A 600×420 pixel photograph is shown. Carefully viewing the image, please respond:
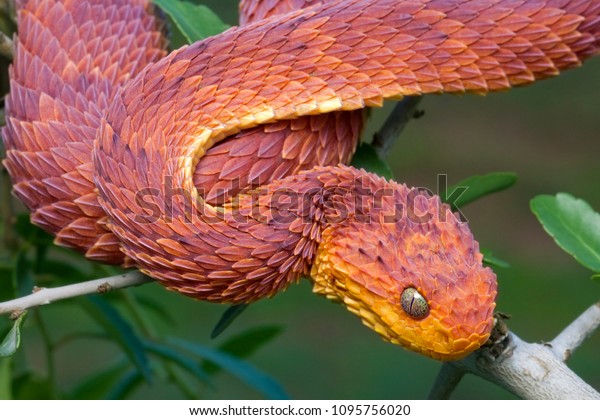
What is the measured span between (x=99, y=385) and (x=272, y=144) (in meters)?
1.24

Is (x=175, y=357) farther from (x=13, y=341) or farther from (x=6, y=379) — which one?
(x=13, y=341)

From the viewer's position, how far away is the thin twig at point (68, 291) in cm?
137

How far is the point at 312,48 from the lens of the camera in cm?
158

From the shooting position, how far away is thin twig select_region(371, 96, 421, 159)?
1.80 m

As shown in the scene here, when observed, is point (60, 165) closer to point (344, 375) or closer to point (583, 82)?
point (344, 375)

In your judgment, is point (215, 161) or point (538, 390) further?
point (215, 161)

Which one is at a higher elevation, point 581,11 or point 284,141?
point 581,11

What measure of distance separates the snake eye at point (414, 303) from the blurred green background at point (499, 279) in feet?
7.11

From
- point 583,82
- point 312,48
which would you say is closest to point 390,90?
point 312,48

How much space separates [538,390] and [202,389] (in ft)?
4.40

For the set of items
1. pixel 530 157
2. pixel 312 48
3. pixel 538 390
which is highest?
pixel 312 48

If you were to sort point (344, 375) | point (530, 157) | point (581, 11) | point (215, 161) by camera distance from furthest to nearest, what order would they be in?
point (530, 157) < point (344, 375) < point (581, 11) < point (215, 161)

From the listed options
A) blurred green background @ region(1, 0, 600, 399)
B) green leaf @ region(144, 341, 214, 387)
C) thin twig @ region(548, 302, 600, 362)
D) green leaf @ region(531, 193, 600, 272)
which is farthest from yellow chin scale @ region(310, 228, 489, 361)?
blurred green background @ region(1, 0, 600, 399)

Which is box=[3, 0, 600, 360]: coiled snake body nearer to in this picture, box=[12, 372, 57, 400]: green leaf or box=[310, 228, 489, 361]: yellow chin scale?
box=[310, 228, 489, 361]: yellow chin scale
